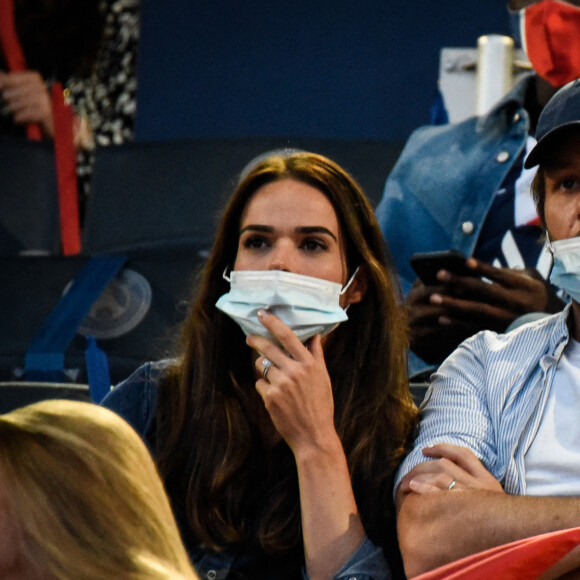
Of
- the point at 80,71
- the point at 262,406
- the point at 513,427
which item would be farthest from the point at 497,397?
Result: the point at 80,71

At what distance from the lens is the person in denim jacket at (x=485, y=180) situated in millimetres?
3726

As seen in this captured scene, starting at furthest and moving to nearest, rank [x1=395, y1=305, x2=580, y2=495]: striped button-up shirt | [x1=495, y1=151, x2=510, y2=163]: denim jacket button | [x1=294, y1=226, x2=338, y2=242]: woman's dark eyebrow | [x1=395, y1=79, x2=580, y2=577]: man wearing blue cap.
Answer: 1. [x1=495, y1=151, x2=510, y2=163]: denim jacket button
2. [x1=294, y1=226, x2=338, y2=242]: woman's dark eyebrow
3. [x1=395, y1=305, x2=580, y2=495]: striped button-up shirt
4. [x1=395, y1=79, x2=580, y2=577]: man wearing blue cap

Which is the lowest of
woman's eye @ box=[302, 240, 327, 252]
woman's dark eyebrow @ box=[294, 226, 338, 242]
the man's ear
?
the man's ear

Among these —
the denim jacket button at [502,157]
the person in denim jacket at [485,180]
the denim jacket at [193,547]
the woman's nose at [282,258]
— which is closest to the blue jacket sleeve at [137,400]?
the denim jacket at [193,547]

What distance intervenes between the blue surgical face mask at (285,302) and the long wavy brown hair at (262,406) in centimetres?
18

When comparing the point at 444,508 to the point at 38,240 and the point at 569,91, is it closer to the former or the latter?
the point at 569,91

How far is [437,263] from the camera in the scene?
313 cm

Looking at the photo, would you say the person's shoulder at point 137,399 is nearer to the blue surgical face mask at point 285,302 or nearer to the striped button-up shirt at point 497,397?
the blue surgical face mask at point 285,302

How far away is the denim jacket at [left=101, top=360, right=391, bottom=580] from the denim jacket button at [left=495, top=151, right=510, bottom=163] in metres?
1.45

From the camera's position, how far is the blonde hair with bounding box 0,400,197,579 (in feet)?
4.74

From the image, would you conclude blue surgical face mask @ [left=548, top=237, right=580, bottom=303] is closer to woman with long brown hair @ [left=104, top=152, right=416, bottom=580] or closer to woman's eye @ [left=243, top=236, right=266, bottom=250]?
woman with long brown hair @ [left=104, top=152, right=416, bottom=580]

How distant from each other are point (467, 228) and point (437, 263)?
681 millimetres

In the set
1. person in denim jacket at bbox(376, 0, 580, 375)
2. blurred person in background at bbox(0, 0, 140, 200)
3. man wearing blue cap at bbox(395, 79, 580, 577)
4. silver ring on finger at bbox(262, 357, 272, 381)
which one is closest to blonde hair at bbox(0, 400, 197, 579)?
A: man wearing blue cap at bbox(395, 79, 580, 577)

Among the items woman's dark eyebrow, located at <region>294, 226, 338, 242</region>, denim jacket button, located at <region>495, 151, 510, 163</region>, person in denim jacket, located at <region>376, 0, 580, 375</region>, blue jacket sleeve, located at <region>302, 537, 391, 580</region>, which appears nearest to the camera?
blue jacket sleeve, located at <region>302, 537, 391, 580</region>
